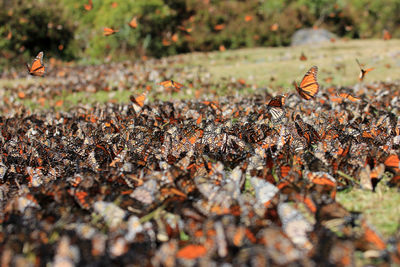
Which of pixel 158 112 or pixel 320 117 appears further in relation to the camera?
pixel 158 112

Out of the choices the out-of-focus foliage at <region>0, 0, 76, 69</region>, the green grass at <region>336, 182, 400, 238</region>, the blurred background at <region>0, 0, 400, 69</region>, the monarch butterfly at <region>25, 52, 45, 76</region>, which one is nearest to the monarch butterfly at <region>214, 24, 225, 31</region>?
the blurred background at <region>0, 0, 400, 69</region>

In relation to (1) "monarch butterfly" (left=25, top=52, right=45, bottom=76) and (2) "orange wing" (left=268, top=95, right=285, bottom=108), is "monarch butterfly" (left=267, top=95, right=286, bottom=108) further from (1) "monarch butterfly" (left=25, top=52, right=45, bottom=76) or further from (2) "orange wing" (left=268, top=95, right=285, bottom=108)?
(1) "monarch butterfly" (left=25, top=52, right=45, bottom=76)

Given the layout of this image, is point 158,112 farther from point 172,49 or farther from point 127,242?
point 172,49

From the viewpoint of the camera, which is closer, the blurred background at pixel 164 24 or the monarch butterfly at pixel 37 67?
the monarch butterfly at pixel 37 67

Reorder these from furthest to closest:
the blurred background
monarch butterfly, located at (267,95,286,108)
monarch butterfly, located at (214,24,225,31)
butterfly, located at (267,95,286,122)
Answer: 1. monarch butterfly, located at (214,24,225,31)
2. the blurred background
3. monarch butterfly, located at (267,95,286,108)
4. butterfly, located at (267,95,286,122)

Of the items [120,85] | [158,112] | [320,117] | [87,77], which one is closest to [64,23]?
[87,77]

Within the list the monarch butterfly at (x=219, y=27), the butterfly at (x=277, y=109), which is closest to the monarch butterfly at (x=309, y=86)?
the butterfly at (x=277, y=109)

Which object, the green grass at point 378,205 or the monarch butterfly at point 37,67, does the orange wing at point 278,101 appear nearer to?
the green grass at point 378,205
